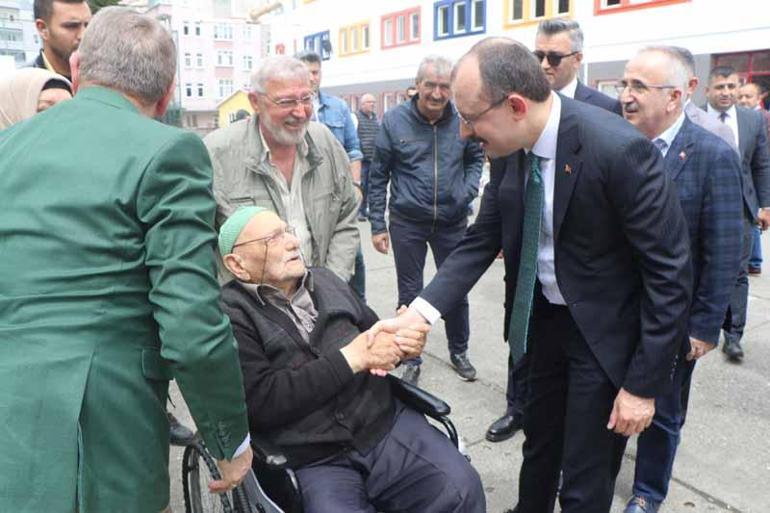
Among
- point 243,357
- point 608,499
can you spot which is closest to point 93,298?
point 243,357

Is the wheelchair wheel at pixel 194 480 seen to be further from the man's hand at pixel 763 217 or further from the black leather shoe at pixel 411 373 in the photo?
the man's hand at pixel 763 217

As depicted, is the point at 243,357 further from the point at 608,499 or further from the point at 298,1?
the point at 298,1

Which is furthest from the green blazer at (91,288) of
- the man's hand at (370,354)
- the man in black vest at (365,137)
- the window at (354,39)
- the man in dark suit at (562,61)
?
the window at (354,39)

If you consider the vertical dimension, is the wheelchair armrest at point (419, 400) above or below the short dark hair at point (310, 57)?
below

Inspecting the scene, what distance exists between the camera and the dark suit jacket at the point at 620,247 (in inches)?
73.4

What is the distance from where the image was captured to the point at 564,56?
3598mm

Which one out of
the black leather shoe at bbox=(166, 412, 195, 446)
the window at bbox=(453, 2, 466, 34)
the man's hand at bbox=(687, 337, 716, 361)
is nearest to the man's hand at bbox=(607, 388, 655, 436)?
the man's hand at bbox=(687, 337, 716, 361)

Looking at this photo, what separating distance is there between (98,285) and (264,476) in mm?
923

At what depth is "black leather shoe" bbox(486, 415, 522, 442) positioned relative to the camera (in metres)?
3.38

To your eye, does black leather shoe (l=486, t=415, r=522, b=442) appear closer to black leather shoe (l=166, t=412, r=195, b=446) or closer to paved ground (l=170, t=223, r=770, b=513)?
paved ground (l=170, t=223, r=770, b=513)

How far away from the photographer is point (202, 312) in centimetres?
145

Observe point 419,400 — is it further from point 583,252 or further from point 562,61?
point 562,61

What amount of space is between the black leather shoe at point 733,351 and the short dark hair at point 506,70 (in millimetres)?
3228

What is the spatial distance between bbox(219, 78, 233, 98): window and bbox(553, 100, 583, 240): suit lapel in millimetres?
63332
